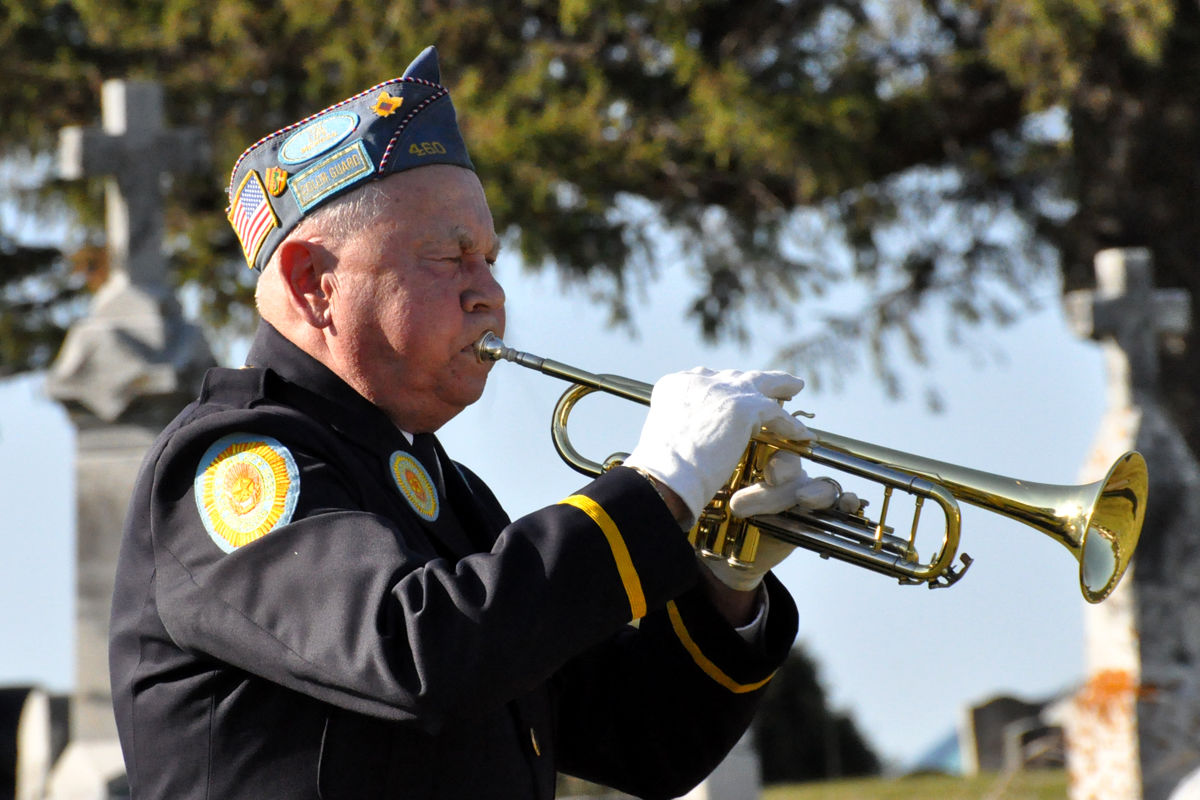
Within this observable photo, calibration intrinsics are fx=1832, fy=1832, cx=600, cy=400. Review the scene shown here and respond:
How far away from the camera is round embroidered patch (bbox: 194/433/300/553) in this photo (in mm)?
2654

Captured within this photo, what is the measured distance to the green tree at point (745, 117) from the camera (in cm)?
1062

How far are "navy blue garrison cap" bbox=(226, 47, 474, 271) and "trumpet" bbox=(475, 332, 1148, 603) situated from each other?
0.35 m

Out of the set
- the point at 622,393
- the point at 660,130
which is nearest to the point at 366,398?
the point at 622,393

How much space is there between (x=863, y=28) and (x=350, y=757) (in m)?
9.42

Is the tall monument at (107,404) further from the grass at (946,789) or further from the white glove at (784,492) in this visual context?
the grass at (946,789)

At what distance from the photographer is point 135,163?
8.17 m

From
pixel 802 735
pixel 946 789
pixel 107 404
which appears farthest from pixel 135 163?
pixel 802 735

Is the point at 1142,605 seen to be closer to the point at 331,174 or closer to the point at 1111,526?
the point at 1111,526

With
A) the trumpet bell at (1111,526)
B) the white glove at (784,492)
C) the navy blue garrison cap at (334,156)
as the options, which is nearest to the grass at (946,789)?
the trumpet bell at (1111,526)

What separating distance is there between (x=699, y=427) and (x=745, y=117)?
7.84 metres

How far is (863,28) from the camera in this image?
37.5 ft

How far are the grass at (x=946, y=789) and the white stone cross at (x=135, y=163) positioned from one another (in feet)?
17.6

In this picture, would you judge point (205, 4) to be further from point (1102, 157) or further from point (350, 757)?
point (350, 757)

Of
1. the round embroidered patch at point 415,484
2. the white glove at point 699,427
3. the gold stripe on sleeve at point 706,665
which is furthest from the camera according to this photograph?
the gold stripe on sleeve at point 706,665
